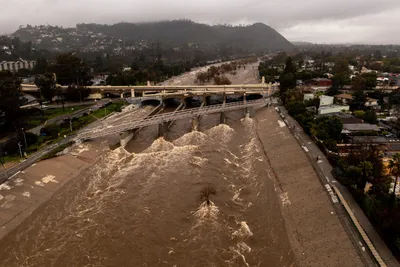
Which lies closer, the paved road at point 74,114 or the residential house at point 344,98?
the paved road at point 74,114

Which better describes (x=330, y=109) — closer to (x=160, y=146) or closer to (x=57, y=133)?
(x=160, y=146)

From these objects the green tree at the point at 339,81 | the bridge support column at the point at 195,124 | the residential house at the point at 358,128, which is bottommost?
the bridge support column at the point at 195,124

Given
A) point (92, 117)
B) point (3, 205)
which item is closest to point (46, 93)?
point (92, 117)

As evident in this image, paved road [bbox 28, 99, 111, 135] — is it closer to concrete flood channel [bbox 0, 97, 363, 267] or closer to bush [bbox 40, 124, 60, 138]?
bush [bbox 40, 124, 60, 138]

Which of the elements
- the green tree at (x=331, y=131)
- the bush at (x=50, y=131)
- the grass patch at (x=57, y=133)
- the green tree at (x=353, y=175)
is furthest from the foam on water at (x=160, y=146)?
the green tree at (x=353, y=175)

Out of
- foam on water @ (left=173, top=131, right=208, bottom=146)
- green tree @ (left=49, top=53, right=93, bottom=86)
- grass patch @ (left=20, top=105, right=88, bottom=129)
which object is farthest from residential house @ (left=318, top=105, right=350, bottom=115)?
green tree @ (left=49, top=53, right=93, bottom=86)

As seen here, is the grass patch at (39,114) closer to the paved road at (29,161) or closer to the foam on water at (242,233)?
the paved road at (29,161)

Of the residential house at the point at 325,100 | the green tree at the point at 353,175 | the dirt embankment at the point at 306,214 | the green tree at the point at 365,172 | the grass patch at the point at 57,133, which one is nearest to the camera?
the dirt embankment at the point at 306,214
